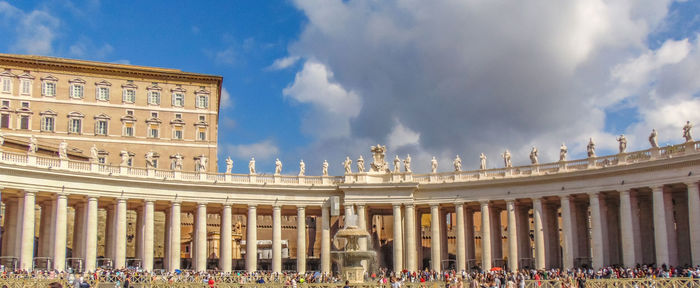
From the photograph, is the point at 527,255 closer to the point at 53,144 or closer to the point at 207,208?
the point at 207,208

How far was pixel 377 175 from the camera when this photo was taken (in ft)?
253

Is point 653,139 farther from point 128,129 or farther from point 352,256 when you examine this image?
point 128,129

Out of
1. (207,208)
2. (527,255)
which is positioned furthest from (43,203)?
(527,255)

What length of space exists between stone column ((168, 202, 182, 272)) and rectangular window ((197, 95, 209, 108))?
Answer: 28214 mm

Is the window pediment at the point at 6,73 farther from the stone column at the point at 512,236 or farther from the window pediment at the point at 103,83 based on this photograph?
the stone column at the point at 512,236

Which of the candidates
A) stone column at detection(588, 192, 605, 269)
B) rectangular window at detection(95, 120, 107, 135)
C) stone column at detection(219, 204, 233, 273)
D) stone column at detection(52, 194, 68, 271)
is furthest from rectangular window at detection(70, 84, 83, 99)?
stone column at detection(588, 192, 605, 269)

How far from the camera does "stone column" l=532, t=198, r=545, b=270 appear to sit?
6881 cm

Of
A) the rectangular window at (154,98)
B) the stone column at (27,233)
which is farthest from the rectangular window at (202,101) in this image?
the stone column at (27,233)

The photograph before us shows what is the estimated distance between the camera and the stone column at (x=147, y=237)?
6838 centimetres

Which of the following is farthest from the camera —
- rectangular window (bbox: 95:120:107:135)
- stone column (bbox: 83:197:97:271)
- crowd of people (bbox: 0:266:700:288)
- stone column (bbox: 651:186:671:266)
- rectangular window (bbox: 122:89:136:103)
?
rectangular window (bbox: 122:89:136:103)

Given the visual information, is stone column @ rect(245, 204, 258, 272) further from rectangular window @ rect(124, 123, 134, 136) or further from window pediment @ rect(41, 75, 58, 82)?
window pediment @ rect(41, 75, 58, 82)

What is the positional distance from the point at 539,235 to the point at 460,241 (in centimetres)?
775

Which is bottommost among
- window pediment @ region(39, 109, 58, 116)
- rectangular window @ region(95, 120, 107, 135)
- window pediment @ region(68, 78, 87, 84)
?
rectangular window @ region(95, 120, 107, 135)

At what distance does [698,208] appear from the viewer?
59438 mm
